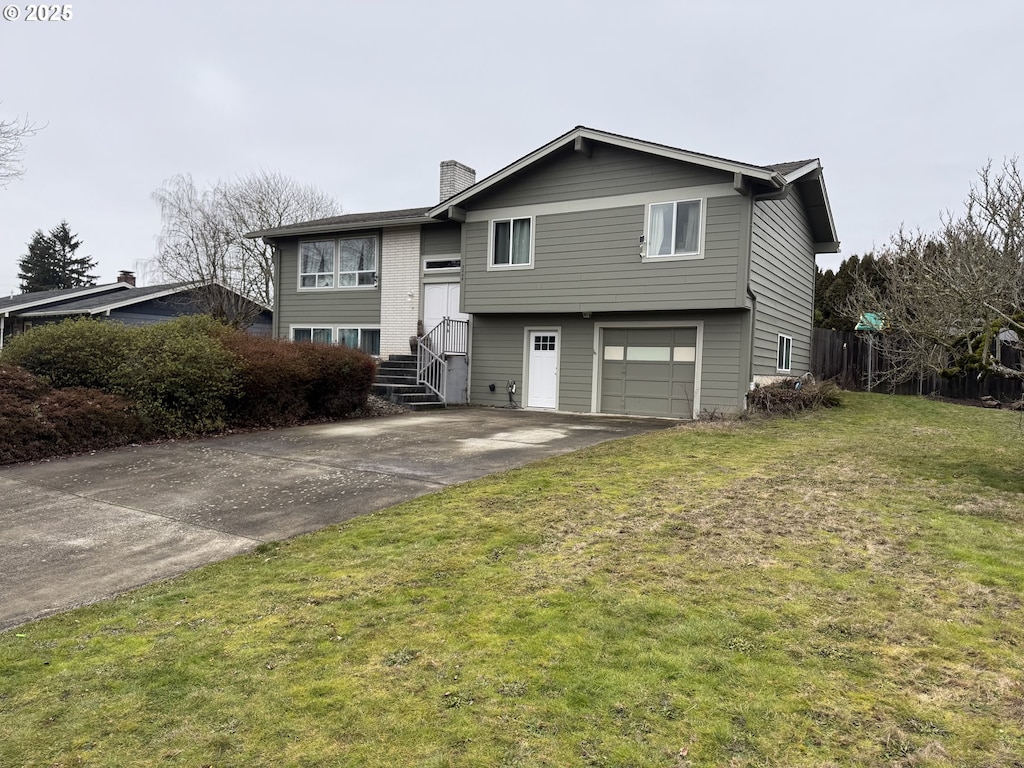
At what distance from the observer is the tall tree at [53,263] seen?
51.1m

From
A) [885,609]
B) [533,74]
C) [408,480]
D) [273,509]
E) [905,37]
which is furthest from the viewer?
[533,74]

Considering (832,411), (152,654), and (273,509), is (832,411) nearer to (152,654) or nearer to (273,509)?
(273,509)

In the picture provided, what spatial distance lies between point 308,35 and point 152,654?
16693mm

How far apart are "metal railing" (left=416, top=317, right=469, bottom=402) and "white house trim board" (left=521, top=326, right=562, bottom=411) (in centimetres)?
Answer: 186

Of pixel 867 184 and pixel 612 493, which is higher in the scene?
pixel 867 184

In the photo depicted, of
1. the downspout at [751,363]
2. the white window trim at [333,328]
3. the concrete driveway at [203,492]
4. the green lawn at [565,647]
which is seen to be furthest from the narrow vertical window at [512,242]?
the green lawn at [565,647]

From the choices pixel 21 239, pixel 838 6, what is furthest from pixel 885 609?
pixel 21 239

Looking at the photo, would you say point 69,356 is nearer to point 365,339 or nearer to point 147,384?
point 147,384

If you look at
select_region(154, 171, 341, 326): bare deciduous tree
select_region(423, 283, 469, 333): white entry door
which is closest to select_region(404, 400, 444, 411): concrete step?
select_region(423, 283, 469, 333): white entry door

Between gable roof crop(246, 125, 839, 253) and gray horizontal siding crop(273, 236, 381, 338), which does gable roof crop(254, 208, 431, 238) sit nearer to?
gable roof crop(246, 125, 839, 253)

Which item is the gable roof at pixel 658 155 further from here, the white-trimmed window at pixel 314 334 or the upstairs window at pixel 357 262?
the white-trimmed window at pixel 314 334

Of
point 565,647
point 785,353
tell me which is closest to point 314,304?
point 785,353

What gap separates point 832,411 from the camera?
14289 mm

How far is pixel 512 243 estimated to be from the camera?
53.6ft
